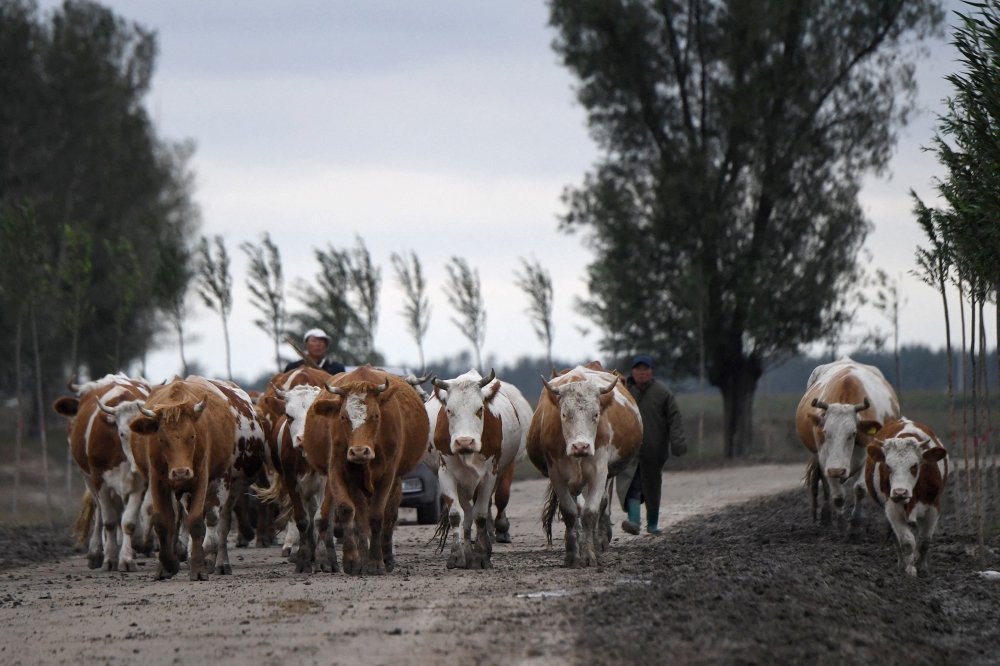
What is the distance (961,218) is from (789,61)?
22.6 meters

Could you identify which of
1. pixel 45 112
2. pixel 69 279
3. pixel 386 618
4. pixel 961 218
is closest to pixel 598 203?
pixel 69 279

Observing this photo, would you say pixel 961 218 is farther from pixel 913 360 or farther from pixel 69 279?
pixel 913 360

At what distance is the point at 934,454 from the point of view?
12312 millimetres

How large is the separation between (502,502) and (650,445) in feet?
7.35

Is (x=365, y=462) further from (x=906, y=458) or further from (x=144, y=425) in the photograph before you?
(x=906, y=458)

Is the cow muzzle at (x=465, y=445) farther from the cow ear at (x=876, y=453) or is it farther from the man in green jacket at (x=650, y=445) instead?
the man in green jacket at (x=650, y=445)

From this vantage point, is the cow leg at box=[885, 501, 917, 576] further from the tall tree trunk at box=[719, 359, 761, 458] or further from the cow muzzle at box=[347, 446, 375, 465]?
the tall tree trunk at box=[719, 359, 761, 458]

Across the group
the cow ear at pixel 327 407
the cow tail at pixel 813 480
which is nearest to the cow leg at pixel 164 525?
the cow ear at pixel 327 407

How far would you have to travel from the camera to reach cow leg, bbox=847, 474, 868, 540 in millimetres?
15203

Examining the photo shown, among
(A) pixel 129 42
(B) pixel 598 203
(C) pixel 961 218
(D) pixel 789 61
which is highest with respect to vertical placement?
(A) pixel 129 42

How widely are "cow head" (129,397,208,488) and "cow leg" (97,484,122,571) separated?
231cm

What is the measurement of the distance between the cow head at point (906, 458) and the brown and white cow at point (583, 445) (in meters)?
2.63

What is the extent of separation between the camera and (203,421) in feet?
41.2

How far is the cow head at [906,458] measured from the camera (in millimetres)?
12156
